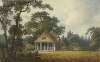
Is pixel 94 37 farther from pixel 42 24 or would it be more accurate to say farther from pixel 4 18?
pixel 4 18

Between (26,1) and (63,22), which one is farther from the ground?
(26,1)

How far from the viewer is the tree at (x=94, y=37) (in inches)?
90.4

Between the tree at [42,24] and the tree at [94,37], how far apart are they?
29cm

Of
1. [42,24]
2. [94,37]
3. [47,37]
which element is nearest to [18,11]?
[42,24]

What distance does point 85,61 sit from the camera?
2.30 meters

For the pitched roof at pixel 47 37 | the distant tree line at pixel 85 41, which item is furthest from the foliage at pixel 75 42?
the pitched roof at pixel 47 37

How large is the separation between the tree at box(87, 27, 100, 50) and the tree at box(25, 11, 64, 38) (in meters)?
0.29

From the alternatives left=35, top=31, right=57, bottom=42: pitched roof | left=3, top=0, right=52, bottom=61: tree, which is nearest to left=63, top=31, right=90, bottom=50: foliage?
left=35, top=31, right=57, bottom=42: pitched roof

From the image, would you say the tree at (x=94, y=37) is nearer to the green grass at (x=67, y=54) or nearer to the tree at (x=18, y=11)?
the green grass at (x=67, y=54)

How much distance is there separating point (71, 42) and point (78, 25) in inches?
7.2

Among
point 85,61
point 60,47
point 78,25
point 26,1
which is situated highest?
point 26,1

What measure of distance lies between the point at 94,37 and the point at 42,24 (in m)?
0.52

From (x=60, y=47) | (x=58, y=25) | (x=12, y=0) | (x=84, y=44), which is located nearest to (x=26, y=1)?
(x=12, y=0)

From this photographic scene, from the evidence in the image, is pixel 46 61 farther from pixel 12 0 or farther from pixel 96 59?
pixel 12 0
